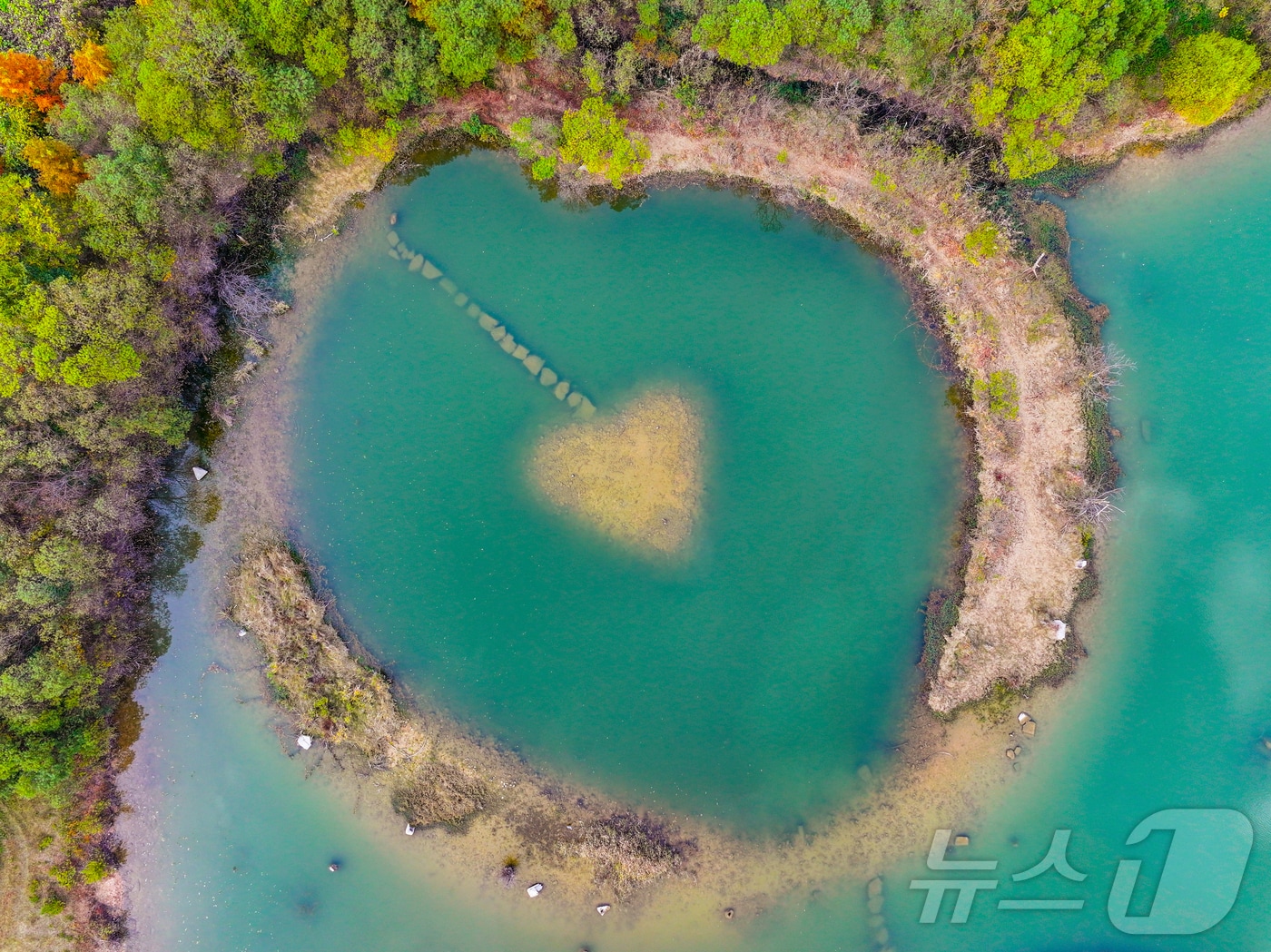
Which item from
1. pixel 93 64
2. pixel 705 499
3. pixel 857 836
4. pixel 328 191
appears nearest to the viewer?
pixel 93 64

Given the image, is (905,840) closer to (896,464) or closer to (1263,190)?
(896,464)

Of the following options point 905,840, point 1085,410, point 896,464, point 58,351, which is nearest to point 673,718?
point 905,840

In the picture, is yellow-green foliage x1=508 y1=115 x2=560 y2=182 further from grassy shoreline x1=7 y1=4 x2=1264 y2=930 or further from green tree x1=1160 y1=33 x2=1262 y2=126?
green tree x1=1160 y1=33 x2=1262 y2=126

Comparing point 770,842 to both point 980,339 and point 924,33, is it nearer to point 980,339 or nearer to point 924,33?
point 980,339

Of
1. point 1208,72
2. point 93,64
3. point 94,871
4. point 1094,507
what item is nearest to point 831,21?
point 1208,72

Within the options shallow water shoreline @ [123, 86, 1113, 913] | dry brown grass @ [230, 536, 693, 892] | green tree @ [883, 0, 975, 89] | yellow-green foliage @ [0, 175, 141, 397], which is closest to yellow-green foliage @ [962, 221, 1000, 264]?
shallow water shoreline @ [123, 86, 1113, 913]

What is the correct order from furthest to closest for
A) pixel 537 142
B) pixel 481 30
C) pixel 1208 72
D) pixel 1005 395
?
pixel 537 142, pixel 1005 395, pixel 481 30, pixel 1208 72

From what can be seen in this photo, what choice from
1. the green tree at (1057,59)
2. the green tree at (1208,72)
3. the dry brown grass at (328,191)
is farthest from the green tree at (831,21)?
the dry brown grass at (328,191)
